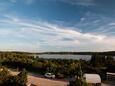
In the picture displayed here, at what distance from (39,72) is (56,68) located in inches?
253

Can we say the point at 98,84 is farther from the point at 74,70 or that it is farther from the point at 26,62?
the point at 26,62

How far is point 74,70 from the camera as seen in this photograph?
54.4m

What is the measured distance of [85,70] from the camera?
55500mm

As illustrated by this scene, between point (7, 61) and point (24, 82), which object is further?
point (7, 61)

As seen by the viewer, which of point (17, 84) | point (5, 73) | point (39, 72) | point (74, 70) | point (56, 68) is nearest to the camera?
point (17, 84)

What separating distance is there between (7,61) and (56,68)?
26977 mm

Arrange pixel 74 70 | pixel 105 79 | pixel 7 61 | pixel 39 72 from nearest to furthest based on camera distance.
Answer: pixel 105 79
pixel 74 70
pixel 39 72
pixel 7 61

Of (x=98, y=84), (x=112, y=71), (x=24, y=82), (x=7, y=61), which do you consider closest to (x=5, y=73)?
(x=24, y=82)

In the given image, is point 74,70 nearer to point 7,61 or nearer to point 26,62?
point 26,62

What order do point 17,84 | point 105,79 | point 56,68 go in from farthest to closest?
point 56,68
point 105,79
point 17,84

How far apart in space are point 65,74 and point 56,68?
457cm

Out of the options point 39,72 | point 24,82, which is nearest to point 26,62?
point 39,72

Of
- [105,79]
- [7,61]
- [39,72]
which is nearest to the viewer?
[105,79]

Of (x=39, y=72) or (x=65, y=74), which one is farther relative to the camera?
(x=39, y=72)
